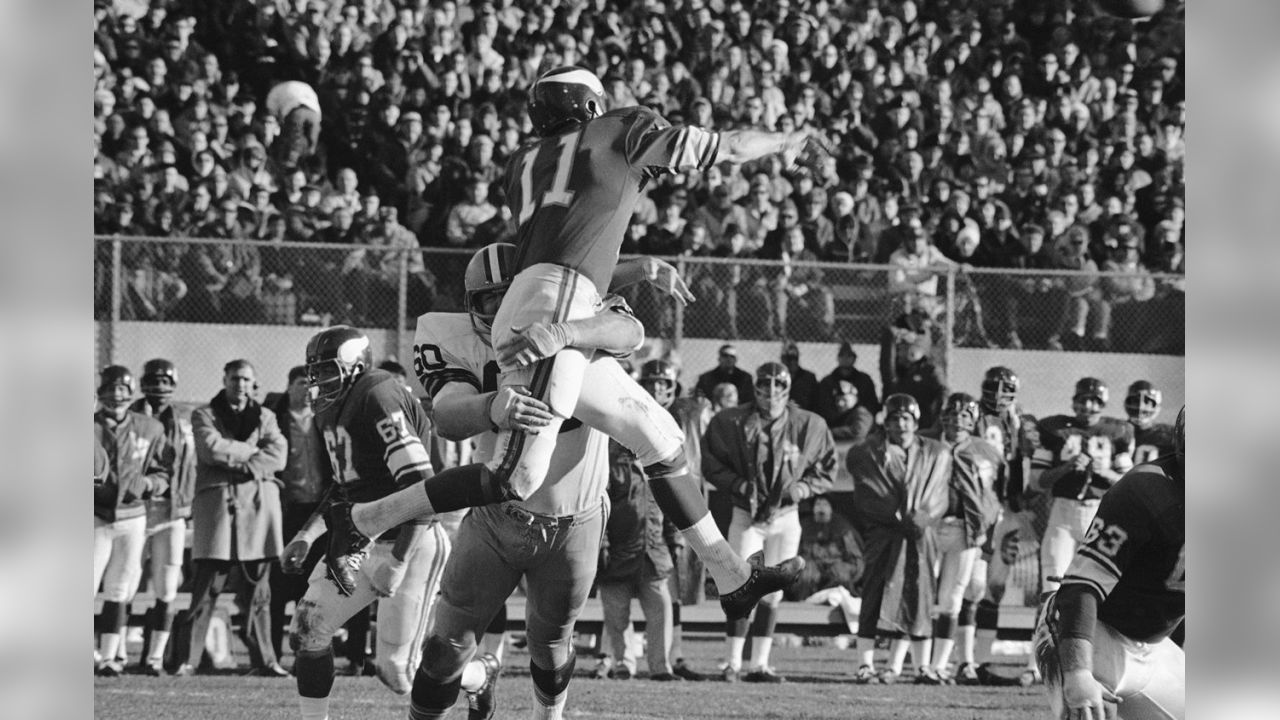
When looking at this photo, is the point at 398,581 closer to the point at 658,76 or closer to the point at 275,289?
the point at 275,289

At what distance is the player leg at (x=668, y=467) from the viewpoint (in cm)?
482

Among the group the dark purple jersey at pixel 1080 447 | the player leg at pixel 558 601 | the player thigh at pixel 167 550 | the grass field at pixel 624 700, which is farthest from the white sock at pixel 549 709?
the dark purple jersey at pixel 1080 447

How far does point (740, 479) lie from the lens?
407 inches

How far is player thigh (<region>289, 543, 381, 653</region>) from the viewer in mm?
6281

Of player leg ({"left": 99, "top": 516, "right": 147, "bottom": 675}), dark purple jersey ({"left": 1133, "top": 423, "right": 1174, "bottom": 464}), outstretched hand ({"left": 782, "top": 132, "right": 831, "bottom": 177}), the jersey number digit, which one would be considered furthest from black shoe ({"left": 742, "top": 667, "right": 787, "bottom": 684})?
outstretched hand ({"left": 782, "top": 132, "right": 831, "bottom": 177})

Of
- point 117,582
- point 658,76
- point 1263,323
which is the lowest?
point 117,582

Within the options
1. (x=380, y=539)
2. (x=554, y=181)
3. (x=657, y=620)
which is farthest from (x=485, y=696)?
(x=657, y=620)

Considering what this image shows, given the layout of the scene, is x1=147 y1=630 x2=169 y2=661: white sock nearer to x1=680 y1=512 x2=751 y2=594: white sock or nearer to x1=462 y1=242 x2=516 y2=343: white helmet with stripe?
x1=462 y1=242 x2=516 y2=343: white helmet with stripe

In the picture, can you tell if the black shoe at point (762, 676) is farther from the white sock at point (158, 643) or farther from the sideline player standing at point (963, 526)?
the white sock at point (158, 643)

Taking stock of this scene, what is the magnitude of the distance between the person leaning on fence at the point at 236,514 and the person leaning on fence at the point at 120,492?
310 millimetres

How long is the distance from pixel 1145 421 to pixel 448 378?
23.5ft

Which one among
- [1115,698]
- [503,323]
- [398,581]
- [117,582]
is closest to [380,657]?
[398,581]

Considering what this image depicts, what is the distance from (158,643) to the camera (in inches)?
388

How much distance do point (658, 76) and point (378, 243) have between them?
4.40 meters
